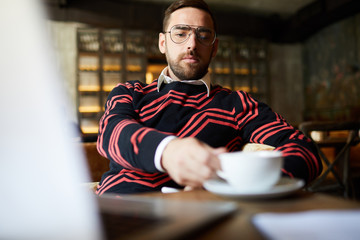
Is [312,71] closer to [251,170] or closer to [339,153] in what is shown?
[339,153]

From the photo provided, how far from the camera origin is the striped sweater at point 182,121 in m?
0.88

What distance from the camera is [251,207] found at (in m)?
0.44

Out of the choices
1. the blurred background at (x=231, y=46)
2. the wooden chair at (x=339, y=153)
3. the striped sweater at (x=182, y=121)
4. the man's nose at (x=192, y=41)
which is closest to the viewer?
the striped sweater at (x=182, y=121)

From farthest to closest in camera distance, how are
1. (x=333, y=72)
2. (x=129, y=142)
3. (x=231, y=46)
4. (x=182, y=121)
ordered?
(x=231, y=46)
(x=333, y=72)
(x=182, y=121)
(x=129, y=142)

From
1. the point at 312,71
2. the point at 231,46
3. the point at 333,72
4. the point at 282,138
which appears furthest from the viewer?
the point at 312,71

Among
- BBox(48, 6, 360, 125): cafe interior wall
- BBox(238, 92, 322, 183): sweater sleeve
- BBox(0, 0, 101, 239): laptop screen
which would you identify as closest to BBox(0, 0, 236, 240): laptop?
BBox(0, 0, 101, 239): laptop screen

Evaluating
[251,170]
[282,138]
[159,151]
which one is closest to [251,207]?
[251,170]

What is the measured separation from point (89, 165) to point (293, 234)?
1.43 m

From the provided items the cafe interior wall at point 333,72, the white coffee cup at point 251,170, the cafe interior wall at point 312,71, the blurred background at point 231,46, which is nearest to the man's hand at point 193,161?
the white coffee cup at point 251,170

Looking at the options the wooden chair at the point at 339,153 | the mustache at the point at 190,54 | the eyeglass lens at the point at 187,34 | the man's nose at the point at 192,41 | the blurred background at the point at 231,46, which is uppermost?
the blurred background at the point at 231,46

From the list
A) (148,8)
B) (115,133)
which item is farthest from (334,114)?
(115,133)

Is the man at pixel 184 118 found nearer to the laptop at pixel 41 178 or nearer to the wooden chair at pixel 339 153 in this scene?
the laptop at pixel 41 178

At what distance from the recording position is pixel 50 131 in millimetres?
452

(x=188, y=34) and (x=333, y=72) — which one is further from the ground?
(x=333, y=72)
